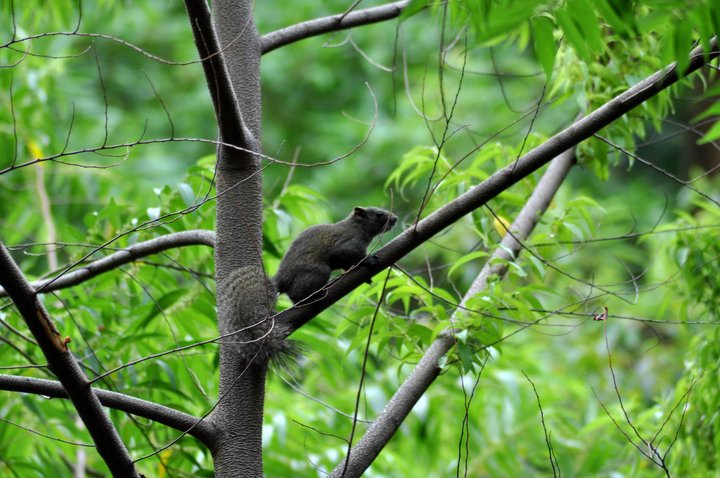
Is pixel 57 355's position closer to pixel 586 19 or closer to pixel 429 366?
pixel 429 366

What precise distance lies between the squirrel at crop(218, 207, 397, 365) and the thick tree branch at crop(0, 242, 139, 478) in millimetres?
595

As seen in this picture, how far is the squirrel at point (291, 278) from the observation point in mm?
2889

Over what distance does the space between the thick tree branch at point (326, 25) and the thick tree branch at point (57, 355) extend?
147 centimetres

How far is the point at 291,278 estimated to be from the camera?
4301 millimetres

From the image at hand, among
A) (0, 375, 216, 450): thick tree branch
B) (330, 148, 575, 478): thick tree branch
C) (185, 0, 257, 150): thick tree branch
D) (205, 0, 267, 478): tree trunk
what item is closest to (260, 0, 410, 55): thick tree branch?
(205, 0, 267, 478): tree trunk

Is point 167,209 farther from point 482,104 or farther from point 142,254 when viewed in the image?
point 482,104

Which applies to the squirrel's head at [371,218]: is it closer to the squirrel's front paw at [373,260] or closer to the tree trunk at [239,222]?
the tree trunk at [239,222]

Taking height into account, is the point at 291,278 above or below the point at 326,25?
below

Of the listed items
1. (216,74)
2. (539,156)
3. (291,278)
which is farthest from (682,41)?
(291,278)

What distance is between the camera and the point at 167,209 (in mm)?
3703

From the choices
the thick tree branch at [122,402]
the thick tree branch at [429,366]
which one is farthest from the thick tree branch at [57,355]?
the thick tree branch at [429,366]

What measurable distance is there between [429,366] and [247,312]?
0.69m

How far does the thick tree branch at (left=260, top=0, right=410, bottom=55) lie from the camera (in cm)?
328

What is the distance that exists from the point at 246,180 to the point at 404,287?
0.72 meters
